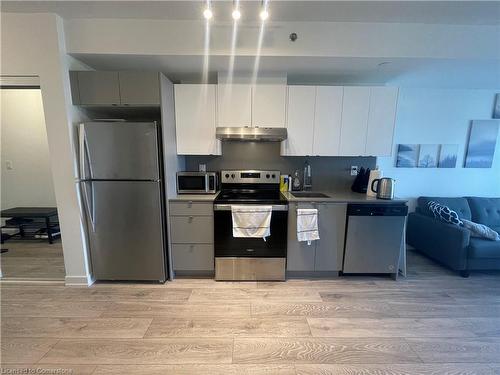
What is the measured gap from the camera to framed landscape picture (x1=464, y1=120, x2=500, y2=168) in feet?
10.0

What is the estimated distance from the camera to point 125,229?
221 centimetres

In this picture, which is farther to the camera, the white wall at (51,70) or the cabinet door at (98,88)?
the cabinet door at (98,88)

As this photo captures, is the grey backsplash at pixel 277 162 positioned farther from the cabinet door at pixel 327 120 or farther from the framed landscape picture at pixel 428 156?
the framed landscape picture at pixel 428 156

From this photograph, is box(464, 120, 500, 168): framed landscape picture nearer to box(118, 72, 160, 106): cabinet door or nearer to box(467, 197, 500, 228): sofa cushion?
box(467, 197, 500, 228): sofa cushion

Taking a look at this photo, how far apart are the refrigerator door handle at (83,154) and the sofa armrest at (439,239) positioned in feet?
13.6

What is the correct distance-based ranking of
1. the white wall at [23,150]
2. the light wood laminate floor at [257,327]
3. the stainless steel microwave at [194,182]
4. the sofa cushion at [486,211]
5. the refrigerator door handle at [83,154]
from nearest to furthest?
1. the light wood laminate floor at [257,327]
2. the refrigerator door handle at [83,154]
3. the stainless steel microwave at [194,182]
4. the sofa cushion at [486,211]
5. the white wall at [23,150]

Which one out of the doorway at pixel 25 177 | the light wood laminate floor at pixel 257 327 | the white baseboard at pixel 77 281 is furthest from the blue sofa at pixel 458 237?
the doorway at pixel 25 177

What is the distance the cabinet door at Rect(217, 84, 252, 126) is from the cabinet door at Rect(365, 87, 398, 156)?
4.81 feet

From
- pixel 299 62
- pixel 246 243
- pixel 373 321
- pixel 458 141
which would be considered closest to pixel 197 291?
pixel 246 243

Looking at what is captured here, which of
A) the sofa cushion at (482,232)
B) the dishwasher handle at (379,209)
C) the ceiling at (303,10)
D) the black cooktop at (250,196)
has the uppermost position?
the ceiling at (303,10)

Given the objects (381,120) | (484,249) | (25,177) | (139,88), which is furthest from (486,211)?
(25,177)

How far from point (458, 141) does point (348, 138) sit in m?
1.99

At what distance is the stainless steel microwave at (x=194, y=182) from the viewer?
249 cm

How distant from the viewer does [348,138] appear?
254 cm
